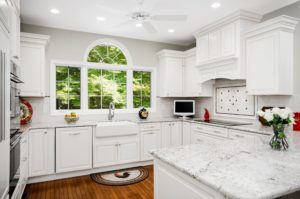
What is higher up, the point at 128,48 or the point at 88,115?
the point at 128,48

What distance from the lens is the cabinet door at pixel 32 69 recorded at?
3.41 m

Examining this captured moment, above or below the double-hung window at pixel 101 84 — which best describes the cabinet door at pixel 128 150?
below

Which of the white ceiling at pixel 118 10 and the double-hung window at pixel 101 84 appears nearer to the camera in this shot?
the white ceiling at pixel 118 10

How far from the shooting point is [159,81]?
Answer: 16.3ft

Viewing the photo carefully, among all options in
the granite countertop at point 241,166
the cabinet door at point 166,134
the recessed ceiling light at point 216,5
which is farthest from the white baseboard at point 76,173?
the recessed ceiling light at point 216,5

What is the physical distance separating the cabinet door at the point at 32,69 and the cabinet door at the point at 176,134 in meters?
2.62

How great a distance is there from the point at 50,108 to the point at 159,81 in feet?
8.06

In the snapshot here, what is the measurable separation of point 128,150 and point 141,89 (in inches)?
62.3

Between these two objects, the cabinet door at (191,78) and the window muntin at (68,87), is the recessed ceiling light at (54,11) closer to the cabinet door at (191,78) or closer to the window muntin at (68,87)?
the window muntin at (68,87)

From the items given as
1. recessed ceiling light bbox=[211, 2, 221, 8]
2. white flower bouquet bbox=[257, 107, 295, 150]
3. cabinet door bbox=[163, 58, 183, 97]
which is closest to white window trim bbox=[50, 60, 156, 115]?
cabinet door bbox=[163, 58, 183, 97]

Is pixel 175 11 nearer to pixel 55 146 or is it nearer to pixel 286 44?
pixel 286 44

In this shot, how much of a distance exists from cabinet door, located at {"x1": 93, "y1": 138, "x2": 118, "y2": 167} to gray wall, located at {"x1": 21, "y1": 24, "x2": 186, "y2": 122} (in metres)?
0.78

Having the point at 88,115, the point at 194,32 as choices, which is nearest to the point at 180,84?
the point at 194,32

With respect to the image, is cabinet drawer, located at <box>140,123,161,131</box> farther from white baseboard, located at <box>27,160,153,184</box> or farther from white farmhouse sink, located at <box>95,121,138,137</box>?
white baseboard, located at <box>27,160,153,184</box>
